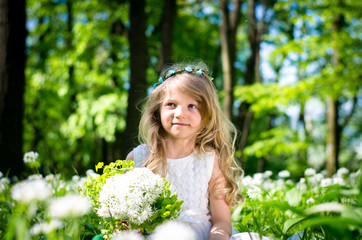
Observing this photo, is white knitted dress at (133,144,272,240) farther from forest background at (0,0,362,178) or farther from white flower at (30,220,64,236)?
forest background at (0,0,362,178)

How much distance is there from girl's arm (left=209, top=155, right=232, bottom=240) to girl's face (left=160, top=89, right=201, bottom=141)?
35cm

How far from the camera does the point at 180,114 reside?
2271 millimetres

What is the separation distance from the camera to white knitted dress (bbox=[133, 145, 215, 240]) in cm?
228

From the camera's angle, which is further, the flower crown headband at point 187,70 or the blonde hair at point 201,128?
the flower crown headband at point 187,70

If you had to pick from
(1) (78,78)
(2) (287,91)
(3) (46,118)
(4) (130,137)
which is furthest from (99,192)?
(3) (46,118)

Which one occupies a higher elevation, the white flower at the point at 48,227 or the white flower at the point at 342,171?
the white flower at the point at 48,227

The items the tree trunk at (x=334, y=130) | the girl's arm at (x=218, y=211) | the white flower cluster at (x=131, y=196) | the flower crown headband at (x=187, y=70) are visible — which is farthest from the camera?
the tree trunk at (x=334, y=130)

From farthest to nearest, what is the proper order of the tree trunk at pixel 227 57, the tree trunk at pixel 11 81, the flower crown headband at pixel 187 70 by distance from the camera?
the tree trunk at pixel 227 57 < the tree trunk at pixel 11 81 < the flower crown headband at pixel 187 70

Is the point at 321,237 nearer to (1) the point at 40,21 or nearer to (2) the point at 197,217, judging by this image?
(2) the point at 197,217

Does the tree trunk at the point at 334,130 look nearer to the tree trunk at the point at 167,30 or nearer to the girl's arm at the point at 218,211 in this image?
the tree trunk at the point at 167,30

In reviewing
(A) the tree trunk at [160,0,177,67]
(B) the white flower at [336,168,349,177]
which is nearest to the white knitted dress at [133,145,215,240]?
(B) the white flower at [336,168,349,177]

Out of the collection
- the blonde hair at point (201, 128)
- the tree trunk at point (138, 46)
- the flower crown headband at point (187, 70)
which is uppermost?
the tree trunk at point (138, 46)

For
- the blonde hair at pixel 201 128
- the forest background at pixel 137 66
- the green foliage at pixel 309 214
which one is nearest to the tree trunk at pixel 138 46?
the forest background at pixel 137 66

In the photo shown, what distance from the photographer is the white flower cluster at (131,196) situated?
1.61m
